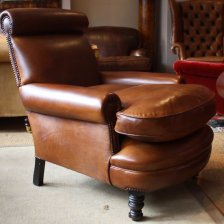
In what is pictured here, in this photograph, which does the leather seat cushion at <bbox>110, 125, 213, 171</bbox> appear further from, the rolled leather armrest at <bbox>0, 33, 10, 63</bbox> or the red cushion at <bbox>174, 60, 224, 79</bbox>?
the red cushion at <bbox>174, 60, 224, 79</bbox>

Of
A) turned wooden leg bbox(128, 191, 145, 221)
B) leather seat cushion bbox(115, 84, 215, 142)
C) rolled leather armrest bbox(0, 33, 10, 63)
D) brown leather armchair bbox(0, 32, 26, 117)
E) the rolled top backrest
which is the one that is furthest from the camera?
brown leather armchair bbox(0, 32, 26, 117)

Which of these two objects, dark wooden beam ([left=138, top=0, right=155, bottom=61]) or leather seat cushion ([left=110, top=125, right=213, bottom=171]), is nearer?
leather seat cushion ([left=110, top=125, right=213, bottom=171])

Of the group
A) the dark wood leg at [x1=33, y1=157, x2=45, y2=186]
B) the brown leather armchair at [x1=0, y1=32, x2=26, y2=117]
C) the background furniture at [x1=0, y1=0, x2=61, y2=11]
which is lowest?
the dark wood leg at [x1=33, y1=157, x2=45, y2=186]

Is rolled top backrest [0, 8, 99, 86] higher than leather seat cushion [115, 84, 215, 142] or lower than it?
higher

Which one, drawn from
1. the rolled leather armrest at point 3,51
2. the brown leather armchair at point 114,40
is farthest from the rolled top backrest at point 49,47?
the brown leather armchair at point 114,40

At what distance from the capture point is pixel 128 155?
162 centimetres

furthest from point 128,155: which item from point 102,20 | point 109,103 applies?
point 102,20

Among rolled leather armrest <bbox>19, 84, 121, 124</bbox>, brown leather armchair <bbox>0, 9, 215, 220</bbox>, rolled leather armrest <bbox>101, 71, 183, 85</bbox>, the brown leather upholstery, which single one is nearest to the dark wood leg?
brown leather armchair <bbox>0, 9, 215, 220</bbox>

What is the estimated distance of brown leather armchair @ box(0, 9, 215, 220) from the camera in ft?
5.27

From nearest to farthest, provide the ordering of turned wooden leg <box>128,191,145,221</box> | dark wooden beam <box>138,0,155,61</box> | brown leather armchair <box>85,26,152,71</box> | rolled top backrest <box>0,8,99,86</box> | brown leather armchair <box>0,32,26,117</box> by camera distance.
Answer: turned wooden leg <box>128,191,145,221</box> < rolled top backrest <box>0,8,99,86</box> < brown leather armchair <box>0,32,26,117</box> < brown leather armchair <box>85,26,152,71</box> < dark wooden beam <box>138,0,155,61</box>

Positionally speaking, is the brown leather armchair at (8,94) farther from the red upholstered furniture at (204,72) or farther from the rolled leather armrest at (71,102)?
the red upholstered furniture at (204,72)

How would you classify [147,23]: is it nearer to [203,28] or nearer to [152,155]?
[203,28]

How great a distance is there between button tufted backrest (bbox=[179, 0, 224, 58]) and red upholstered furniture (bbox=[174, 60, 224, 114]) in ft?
2.98

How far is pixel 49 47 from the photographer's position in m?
2.14
